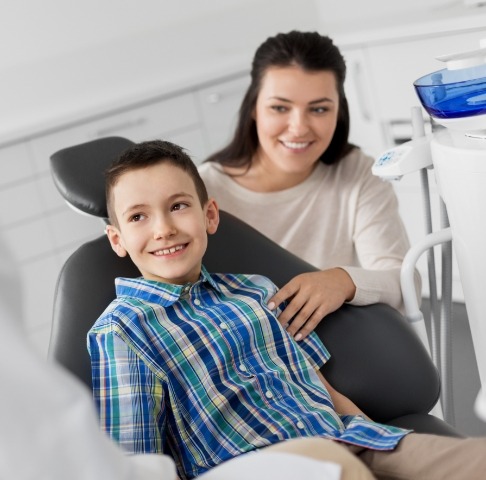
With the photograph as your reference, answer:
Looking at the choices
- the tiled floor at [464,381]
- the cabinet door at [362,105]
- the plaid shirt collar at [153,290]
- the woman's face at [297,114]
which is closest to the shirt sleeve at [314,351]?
the plaid shirt collar at [153,290]

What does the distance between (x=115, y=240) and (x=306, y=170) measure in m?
0.63

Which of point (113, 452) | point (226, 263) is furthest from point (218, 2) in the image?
point (113, 452)

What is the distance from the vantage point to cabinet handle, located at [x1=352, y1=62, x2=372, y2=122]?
10.5 feet

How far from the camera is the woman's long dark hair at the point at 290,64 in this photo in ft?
6.56

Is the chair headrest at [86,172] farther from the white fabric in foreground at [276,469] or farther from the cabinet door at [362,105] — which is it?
the cabinet door at [362,105]

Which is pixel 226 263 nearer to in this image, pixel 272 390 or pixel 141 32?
pixel 272 390

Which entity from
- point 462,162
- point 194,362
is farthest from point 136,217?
point 462,162

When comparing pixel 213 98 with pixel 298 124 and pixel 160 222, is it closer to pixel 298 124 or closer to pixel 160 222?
pixel 298 124

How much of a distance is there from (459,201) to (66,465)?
924mm

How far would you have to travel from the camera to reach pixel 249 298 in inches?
62.8

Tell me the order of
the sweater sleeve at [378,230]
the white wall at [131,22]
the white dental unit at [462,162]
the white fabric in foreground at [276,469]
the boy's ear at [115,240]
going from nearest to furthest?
the white fabric in foreground at [276,469], the white dental unit at [462,162], the boy's ear at [115,240], the sweater sleeve at [378,230], the white wall at [131,22]

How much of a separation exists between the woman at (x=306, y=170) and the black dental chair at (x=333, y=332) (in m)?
0.25

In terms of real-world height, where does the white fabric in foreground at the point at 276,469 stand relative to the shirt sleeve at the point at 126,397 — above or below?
above

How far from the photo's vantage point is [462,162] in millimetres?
1476
